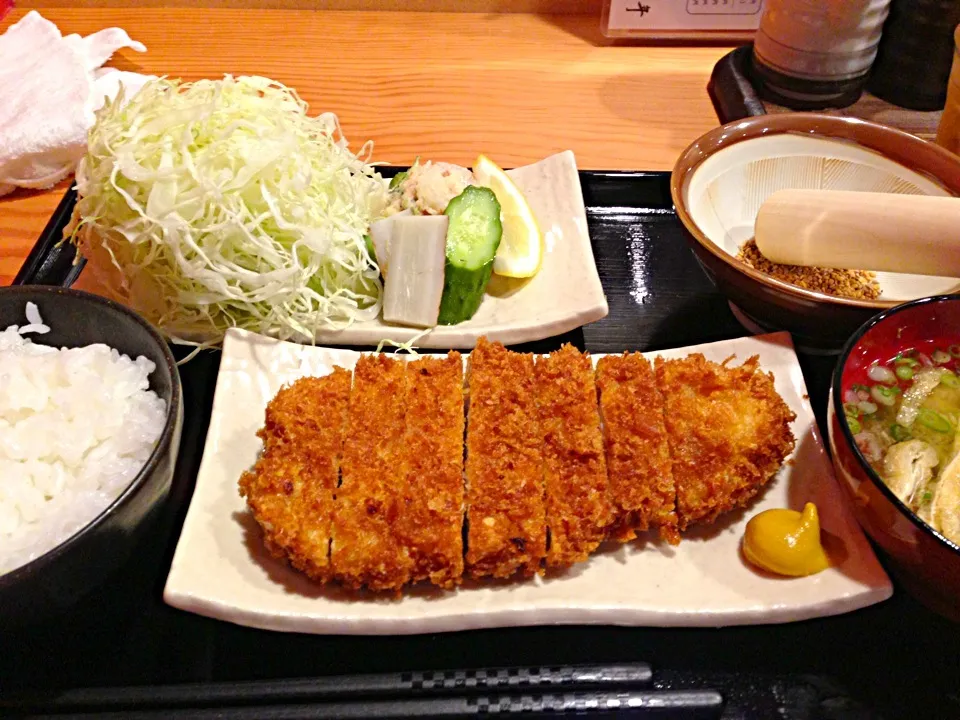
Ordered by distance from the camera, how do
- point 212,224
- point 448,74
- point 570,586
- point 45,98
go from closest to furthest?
1. point 570,586
2. point 212,224
3. point 45,98
4. point 448,74

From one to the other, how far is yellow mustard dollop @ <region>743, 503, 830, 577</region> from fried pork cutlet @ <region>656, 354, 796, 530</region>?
11 centimetres

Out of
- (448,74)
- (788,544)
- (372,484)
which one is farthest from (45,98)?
(788,544)

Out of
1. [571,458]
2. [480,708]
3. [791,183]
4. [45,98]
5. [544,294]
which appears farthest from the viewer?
[45,98]

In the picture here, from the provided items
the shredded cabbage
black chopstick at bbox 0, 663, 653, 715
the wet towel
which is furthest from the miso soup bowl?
the wet towel

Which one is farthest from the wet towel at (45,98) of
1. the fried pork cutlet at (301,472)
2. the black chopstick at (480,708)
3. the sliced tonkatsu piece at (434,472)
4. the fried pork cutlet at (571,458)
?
the black chopstick at (480,708)

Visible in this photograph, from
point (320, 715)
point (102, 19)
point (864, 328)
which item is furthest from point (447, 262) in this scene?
point (102, 19)

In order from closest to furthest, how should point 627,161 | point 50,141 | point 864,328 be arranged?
point 864,328, point 50,141, point 627,161

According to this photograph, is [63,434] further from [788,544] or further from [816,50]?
[816,50]

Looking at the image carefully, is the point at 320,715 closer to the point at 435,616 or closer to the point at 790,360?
the point at 435,616

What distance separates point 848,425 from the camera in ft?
5.86

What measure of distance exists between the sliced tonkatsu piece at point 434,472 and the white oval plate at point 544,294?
0.32m

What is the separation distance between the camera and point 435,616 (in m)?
1.68

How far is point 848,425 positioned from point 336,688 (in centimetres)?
141

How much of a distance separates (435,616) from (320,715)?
0.33m
